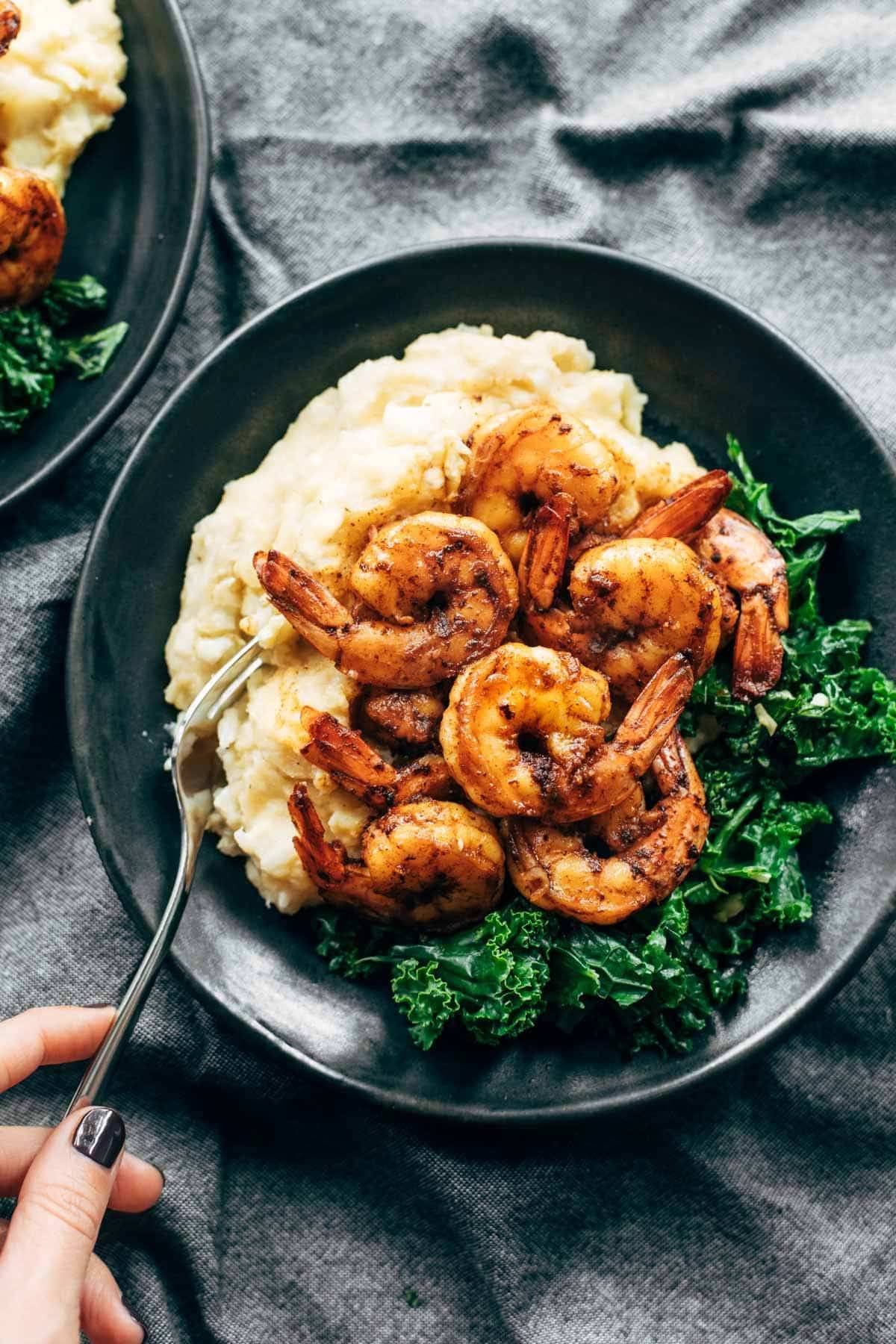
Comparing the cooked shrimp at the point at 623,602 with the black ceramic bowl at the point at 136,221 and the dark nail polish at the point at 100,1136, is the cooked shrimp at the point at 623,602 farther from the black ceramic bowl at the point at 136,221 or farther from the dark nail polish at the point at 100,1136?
the dark nail polish at the point at 100,1136

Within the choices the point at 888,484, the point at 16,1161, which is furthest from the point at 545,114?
the point at 16,1161

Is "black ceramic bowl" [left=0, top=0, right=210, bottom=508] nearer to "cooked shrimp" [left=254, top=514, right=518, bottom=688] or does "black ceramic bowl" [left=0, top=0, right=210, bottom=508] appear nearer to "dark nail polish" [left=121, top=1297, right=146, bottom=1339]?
"cooked shrimp" [left=254, top=514, right=518, bottom=688]

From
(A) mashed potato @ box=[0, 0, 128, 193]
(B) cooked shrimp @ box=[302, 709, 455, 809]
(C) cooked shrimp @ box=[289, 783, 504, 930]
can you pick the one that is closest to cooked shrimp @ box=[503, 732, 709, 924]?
(C) cooked shrimp @ box=[289, 783, 504, 930]

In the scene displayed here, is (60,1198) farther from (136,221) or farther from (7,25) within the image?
(7,25)

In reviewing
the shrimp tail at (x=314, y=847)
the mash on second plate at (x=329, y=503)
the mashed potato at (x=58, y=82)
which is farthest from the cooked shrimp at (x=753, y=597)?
the mashed potato at (x=58, y=82)

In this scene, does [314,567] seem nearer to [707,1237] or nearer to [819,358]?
[819,358]
